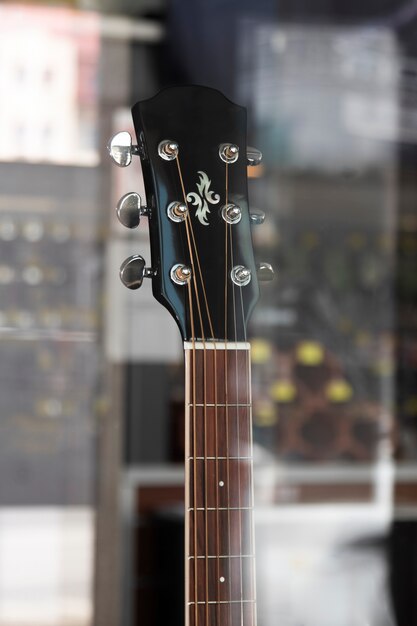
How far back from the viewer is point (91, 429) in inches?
86.0

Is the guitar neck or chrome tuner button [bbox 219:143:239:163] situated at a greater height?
chrome tuner button [bbox 219:143:239:163]

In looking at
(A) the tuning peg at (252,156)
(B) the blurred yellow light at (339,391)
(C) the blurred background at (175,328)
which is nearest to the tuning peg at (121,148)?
(A) the tuning peg at (252,156)

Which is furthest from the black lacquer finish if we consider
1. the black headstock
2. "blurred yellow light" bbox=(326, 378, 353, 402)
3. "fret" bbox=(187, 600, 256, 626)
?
"blurred yellow light" bbox=(326, 378, 353, 402)

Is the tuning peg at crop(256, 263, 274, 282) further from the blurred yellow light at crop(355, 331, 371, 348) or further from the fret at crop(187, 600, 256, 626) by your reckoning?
the blurred yellow light at crop(355, 331, 371, 348)

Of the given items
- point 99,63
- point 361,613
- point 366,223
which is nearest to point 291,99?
point 366,223

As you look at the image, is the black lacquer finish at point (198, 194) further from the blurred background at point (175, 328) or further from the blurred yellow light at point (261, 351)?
the blurred yellow light at point (261, 351)

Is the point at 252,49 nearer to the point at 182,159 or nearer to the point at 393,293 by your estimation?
the point at 393,293

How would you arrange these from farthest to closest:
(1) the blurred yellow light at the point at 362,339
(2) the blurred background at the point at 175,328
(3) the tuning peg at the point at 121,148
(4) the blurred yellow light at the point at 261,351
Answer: (1) the blurred yellow light at the point at 362,339
(4) the blurred yellow light at the point at 261,351
(2) the blurred background at the point at 175,328
(3) the tuning peg at the point at 121,148

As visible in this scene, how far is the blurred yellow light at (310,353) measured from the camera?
102 inches

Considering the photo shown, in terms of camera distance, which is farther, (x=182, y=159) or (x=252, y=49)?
(x=252, y=49)

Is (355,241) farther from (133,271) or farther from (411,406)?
(133,271)

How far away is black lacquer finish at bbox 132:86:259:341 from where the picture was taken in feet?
2.49

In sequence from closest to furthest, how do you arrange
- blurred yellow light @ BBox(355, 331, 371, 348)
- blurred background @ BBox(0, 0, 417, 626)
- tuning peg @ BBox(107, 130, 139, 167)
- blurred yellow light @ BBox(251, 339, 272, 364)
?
tuning peg @ BBox(107, 130, 139, 167)
blurred background @ BBox(0, 0, 417, 626)
blurred yellow light @ BBox(251, 339, 272, 364)
blurred yellow light @ BBox(355, 331, 371, 348)

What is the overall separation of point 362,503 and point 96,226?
1.08m
